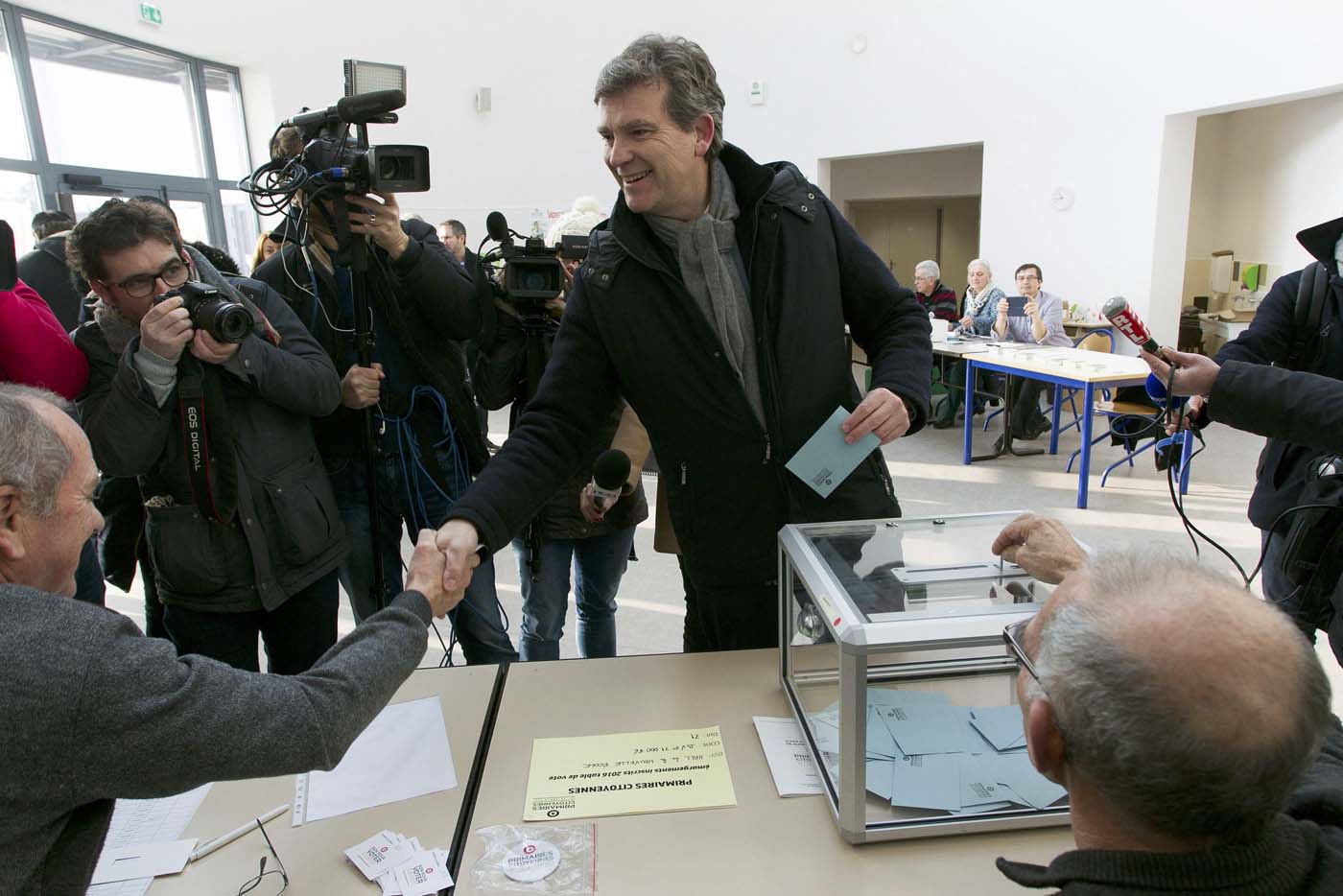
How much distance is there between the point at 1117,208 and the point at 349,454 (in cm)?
725

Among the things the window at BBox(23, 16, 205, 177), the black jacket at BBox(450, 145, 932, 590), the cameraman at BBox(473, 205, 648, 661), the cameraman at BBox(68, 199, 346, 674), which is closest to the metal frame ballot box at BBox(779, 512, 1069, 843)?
the black jacket at BBox(450, 145, 932, 590)

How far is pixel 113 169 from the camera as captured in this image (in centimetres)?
705

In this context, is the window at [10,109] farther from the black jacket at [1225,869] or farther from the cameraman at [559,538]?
the black jacket at [1225,869]

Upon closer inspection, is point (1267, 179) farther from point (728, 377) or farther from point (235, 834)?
point (235, 834)

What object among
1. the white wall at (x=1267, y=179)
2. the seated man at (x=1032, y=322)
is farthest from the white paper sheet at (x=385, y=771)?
the white wall at (x=1267, y=179)

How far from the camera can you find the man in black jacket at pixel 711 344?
1472mm

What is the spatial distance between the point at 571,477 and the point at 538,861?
1.19 meters

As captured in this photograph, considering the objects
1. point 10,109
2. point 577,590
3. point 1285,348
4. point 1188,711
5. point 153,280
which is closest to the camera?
point 1188,711

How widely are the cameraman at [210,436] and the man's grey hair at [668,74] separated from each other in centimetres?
88

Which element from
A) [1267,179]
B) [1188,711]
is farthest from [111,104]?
[1267,179]

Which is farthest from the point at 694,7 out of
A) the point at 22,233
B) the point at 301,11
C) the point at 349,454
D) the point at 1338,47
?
the point at 349,454

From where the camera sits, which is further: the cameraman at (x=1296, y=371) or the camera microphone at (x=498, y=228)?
the camera microphone at (x=498, y=228)

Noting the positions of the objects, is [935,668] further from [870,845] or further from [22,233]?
[22,233]

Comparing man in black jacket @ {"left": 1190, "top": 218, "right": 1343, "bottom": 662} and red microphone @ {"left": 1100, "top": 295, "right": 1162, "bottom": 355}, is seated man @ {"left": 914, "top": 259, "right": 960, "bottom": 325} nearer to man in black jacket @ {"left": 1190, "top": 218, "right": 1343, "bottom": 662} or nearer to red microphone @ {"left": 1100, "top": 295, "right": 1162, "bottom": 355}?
man in black jacket @ {"left": 1190, "top": 218, "right": 1343, "bottom": 662}
